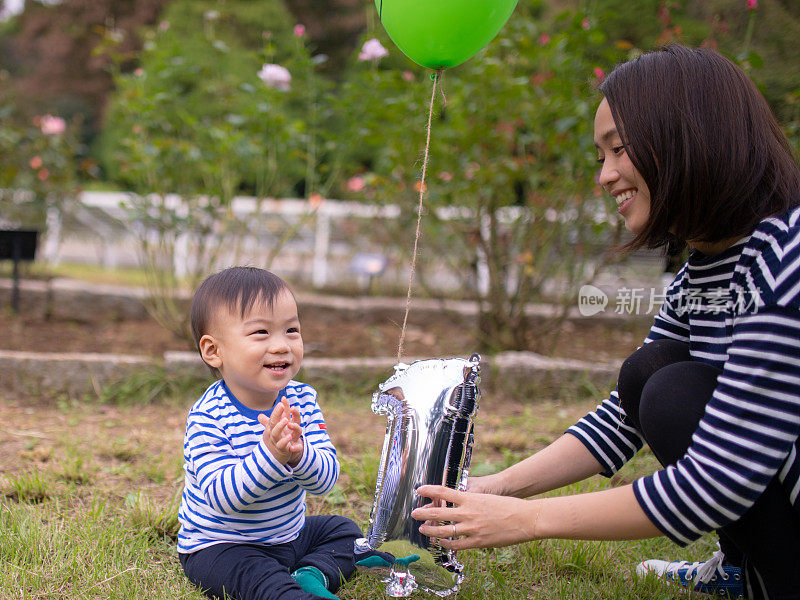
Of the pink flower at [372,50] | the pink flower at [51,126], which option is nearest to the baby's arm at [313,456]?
the pink flower at [372,50]

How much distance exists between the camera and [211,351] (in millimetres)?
1546

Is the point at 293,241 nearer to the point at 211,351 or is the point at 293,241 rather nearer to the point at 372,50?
the point at 372,50

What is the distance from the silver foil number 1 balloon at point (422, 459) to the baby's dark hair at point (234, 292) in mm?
376

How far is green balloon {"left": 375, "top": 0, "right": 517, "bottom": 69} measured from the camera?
1.55 meters

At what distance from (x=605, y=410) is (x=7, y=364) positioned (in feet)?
8.01

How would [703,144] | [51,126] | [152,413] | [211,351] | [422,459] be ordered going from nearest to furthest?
[703,144] < [422,459] < [211,351] < [152,413] < [51,126]

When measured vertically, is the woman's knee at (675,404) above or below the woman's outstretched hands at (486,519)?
above

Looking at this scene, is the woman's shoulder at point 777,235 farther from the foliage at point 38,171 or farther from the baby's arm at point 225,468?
the foliage at point 38,171

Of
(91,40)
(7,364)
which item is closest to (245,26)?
(91,40)

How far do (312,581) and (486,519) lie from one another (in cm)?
50

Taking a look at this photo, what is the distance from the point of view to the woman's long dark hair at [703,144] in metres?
1.17

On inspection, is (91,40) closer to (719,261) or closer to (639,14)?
(639,14)

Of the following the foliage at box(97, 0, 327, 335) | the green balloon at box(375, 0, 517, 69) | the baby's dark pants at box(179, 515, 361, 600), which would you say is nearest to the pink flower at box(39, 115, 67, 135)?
the foliage at box(97, 0, 327, 335)

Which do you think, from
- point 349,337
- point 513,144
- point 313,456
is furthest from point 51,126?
point 313,456
